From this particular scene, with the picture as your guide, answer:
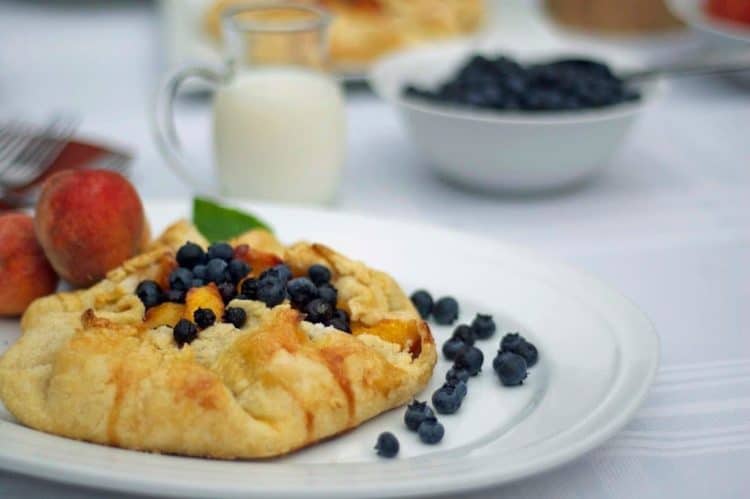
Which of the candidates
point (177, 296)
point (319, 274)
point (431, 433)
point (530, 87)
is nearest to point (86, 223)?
point (177, 296)

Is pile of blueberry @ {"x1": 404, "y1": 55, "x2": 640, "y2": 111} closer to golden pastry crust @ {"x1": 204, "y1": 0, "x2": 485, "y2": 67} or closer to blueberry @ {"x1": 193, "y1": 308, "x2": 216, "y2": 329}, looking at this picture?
golden pastry crust @ {"x1": 204, "y1": 0, "x2": 485, "y2": 67}

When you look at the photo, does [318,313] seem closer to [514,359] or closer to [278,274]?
[278,274]

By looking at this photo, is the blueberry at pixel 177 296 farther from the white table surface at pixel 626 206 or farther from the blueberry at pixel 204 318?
the white table surface at pixel 626 206

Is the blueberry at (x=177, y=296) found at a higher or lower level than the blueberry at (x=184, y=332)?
lower

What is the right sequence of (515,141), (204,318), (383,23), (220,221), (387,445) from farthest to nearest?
1. (383,23)
2. (515,141)
3. (220,221)
4. (204,318)
5. (387,445)

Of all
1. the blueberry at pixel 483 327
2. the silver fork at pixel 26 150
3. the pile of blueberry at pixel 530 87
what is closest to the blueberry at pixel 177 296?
the blueberry at pixel 483 327

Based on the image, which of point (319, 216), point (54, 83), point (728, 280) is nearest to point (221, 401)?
point (319, 216)

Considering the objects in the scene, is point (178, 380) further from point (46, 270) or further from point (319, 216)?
point (319, 216)
